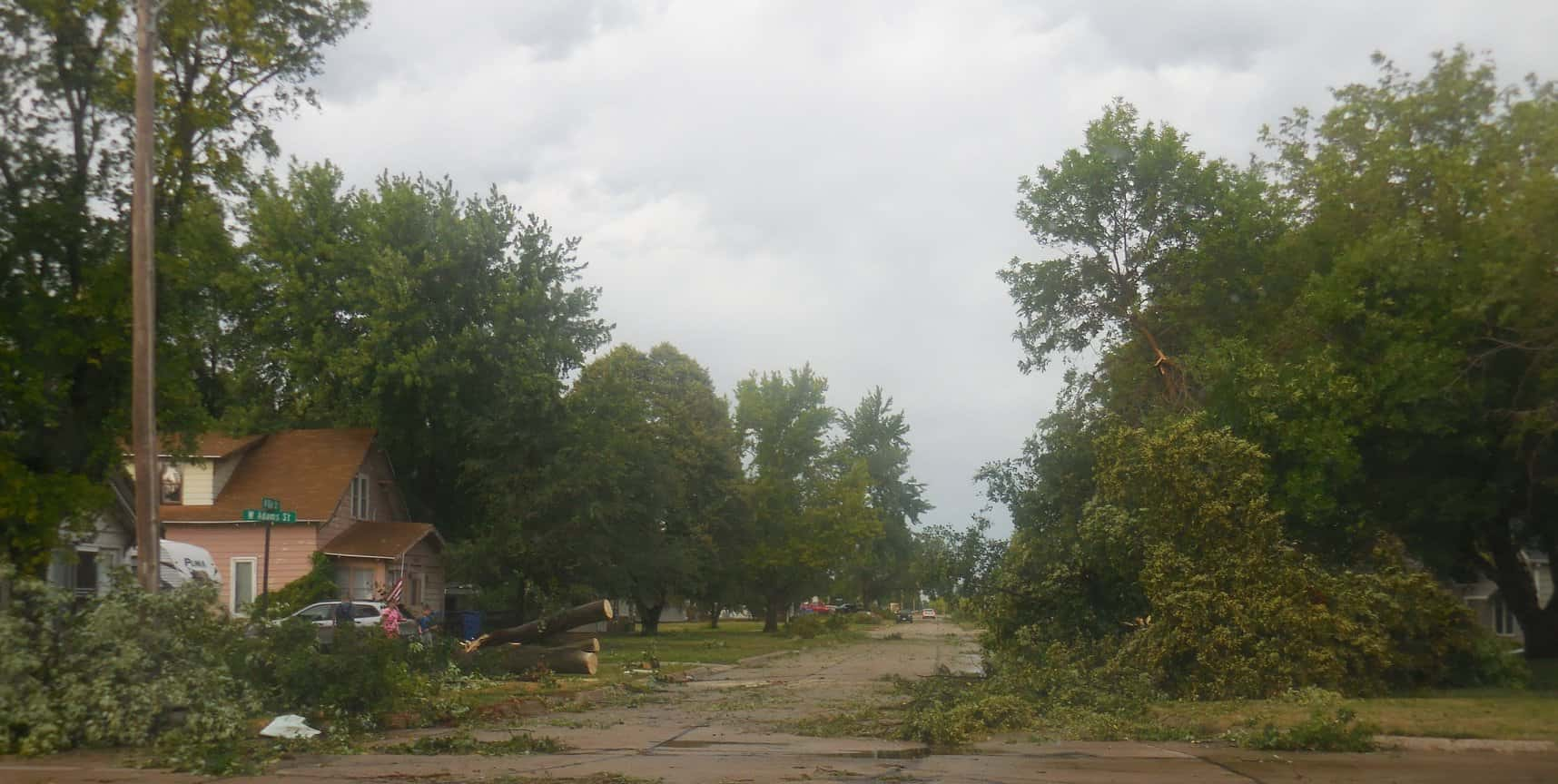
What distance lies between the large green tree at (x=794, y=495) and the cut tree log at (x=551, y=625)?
3325cm

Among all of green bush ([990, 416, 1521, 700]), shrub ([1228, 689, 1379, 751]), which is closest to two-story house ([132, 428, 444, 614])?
green bush ([990, 416, 1521, 700])

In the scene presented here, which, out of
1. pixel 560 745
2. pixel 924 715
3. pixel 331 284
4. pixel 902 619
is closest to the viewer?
pixel 560 745

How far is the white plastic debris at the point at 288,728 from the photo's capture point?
47.5 feet

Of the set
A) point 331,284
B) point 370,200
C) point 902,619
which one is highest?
point 370,200

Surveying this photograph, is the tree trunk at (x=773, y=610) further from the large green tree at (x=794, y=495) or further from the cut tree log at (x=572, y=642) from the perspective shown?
the cut tree log at (x=572, y=642)

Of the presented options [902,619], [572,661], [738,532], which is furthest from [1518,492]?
[902,619]

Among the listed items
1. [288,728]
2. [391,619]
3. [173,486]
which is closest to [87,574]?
[391,619]

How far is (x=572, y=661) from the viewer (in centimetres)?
2592

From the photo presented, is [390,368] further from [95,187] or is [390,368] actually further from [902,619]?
[902,619]

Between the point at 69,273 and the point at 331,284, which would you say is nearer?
the point at 69,273

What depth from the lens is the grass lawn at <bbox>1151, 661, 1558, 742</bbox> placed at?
14422 millimetres

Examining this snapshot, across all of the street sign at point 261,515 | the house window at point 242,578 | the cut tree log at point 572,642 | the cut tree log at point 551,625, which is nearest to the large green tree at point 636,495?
the house window at point 242,578

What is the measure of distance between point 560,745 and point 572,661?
1190 centimetres

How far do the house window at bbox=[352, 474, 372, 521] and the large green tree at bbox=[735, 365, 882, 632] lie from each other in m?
21.5
